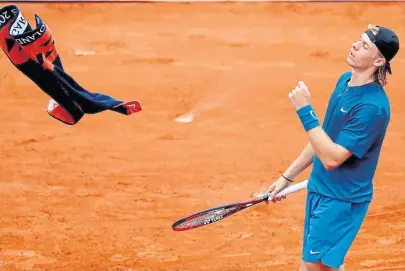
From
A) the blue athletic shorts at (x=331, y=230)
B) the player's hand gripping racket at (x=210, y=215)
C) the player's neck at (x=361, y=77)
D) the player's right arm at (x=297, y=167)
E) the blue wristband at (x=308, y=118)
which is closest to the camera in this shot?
the blue wristband at (x=308, y=118)

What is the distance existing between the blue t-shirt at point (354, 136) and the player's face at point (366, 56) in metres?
0.13

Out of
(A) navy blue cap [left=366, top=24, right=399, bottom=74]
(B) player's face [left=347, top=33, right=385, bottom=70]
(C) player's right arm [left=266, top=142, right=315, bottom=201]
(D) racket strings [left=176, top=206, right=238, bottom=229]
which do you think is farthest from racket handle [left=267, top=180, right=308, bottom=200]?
(A) navy blue cap [left=366, top=24, right=399, bottom=74]

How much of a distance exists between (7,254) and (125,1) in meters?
6.54

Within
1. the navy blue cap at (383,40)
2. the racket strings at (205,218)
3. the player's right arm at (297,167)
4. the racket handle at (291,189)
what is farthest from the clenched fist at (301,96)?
the racket strings at (205,218)

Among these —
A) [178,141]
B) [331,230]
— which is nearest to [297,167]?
[331,230]

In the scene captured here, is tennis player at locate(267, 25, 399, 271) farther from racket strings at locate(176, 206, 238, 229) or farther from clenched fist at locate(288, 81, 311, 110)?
racket strings at locate(176, 206, 238, 229)

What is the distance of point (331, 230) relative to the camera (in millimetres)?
5324

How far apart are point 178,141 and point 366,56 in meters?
5.00

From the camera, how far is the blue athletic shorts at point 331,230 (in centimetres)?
530

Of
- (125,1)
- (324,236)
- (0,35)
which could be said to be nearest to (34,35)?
(0,35)

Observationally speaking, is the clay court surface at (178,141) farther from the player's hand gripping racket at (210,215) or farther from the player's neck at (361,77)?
the player's neck at (361,77)

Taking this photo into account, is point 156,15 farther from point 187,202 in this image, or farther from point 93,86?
point 187,202

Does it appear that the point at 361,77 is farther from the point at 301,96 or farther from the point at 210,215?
the point at 210,215

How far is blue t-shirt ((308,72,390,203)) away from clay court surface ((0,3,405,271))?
2.42 meters
